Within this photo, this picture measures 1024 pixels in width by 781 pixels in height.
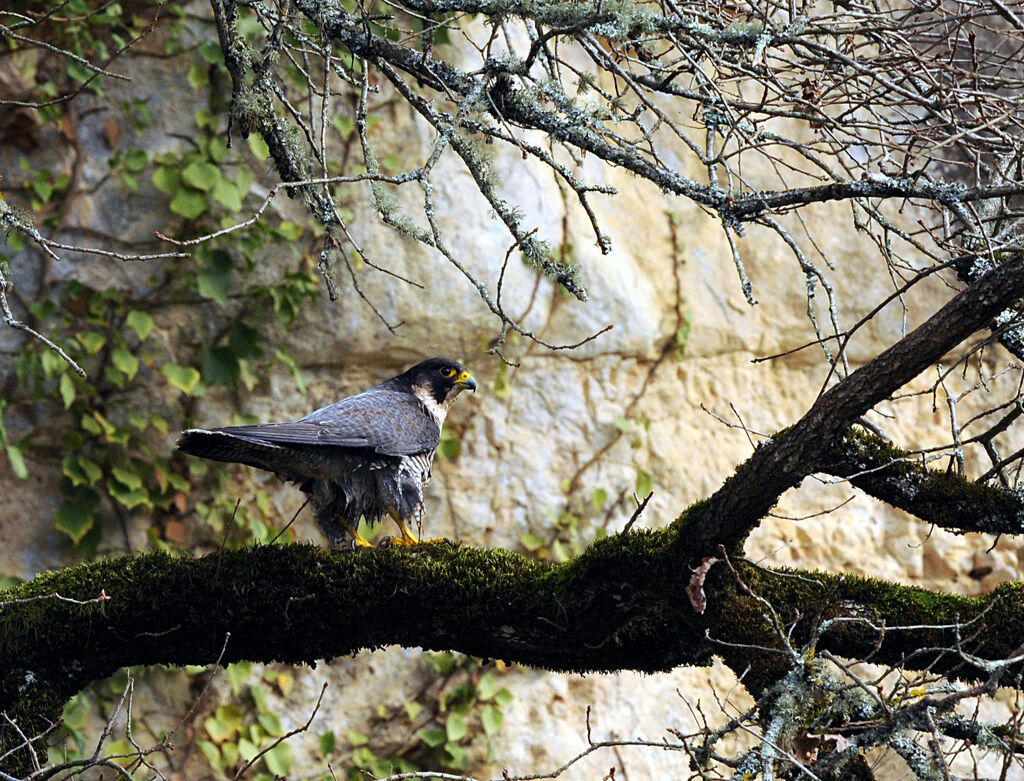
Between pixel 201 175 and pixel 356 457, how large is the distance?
252cm

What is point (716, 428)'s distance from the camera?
685 cm

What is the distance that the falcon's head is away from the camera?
A: 501 centimetres

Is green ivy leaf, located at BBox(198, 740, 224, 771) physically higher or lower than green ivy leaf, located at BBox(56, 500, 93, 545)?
lower

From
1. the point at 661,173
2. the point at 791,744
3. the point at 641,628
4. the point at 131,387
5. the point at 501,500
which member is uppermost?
the point at 131,387

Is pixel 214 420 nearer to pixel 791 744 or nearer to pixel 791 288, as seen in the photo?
pixel 791 288

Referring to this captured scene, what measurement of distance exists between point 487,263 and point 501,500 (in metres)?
1.44

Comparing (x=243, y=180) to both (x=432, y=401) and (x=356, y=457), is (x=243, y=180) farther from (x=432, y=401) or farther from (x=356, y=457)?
(x=356, y=457)

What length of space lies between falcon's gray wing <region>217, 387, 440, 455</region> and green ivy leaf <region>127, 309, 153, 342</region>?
1.73 metres

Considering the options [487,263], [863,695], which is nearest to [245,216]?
[487,263]

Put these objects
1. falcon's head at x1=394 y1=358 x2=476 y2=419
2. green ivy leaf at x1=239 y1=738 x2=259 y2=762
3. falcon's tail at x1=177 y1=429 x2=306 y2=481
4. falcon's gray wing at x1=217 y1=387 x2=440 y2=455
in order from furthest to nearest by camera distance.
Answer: green ivy leaf at x1=239 y1=738 x2=259 y2=762, falcon's head at x1=394 y1=358 x2=476 y2=419, falcon's gray wing at x1=217 y1=387 x2=440 y2=455, falcon's tail at x1=177 y1=429 x2=306 y2=481

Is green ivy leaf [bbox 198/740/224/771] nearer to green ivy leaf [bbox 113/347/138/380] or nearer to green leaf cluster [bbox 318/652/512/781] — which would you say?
green leaf cluster [bbox 318/652/512/781]

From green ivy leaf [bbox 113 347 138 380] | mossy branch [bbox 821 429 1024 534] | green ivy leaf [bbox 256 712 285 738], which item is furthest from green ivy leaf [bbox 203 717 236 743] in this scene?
mossy branch [bbox 821 429 1024 534]

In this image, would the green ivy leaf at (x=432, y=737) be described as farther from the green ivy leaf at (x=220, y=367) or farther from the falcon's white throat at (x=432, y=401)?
the green ivy leaf at (x=220, y=367)

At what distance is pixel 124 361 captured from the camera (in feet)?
18.9
